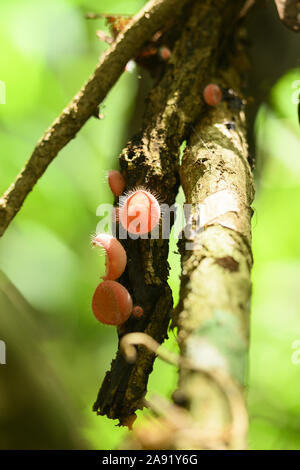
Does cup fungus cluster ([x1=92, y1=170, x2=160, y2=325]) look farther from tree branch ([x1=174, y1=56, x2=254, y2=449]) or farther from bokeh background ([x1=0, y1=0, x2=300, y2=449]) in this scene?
bokeh background ([x1=0, y1=0, x2=300, y2=449])

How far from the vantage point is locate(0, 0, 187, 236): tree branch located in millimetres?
1551

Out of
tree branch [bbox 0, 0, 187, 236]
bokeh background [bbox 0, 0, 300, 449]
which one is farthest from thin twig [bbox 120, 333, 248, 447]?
bokeh background [bbox 0, 0, 300, 449]

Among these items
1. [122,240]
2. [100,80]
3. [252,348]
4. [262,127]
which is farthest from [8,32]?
[252,348]

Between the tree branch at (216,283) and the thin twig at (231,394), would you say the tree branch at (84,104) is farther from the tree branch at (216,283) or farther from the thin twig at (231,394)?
the thin twig at (231,394)

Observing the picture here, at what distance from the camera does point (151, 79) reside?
7.17 feet

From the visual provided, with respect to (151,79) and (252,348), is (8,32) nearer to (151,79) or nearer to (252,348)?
(151,79)

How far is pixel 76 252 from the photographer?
227cm

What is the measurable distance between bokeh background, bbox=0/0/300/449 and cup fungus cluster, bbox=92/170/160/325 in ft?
1.92

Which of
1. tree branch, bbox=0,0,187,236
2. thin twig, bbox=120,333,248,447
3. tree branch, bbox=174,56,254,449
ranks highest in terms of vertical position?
tree branch, bbox=0,0,187,236

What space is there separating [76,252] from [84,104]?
0.90 m

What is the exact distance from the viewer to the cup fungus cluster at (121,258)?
1291mm

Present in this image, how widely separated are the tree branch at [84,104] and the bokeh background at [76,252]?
33cm

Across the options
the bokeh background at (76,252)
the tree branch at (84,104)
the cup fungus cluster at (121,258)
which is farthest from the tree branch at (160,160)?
the bokeh background at (76,252)

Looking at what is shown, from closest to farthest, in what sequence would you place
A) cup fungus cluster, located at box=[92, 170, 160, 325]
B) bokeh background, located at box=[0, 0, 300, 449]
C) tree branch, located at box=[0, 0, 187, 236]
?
cup fungus cluster, located at box=[92, 170, 160, 325], tree branch, located at box=[0, 0, 187, 236], bokeh background, located at box=[0, 0, 300, 449]
